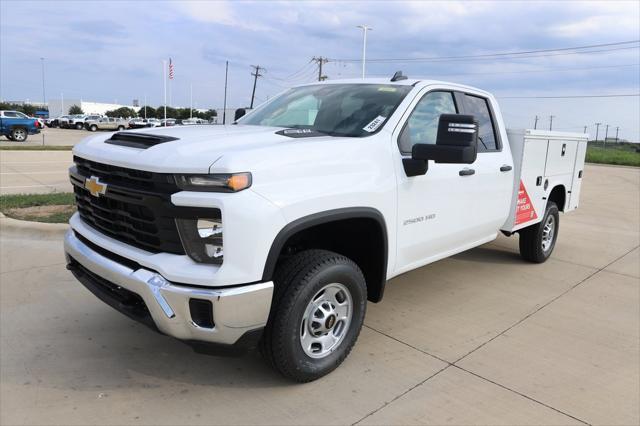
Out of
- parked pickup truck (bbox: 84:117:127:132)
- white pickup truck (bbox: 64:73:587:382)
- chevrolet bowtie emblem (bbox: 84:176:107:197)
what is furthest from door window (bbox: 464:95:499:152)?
parked pickup truck (bbox: 84:117:127:132)

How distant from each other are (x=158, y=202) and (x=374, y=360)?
187cm

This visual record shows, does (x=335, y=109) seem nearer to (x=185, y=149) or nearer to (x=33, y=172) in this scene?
(x=185, y=149)

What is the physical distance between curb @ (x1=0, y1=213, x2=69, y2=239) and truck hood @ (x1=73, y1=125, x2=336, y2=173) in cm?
342

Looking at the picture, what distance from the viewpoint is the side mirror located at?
10.3ft

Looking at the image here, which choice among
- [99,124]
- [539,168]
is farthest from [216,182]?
[99,124]

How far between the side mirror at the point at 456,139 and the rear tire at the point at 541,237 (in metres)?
3.11

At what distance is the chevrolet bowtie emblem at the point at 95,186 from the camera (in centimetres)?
296

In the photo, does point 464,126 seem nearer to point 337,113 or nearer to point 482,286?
point 337,113

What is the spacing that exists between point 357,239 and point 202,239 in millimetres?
1261

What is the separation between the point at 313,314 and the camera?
3068mm

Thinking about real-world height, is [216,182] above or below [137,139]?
below

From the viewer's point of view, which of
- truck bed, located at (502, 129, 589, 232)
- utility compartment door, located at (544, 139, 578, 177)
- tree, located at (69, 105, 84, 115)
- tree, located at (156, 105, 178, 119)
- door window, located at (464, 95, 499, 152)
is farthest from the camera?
tree, located at (69, 105, 84, 115)

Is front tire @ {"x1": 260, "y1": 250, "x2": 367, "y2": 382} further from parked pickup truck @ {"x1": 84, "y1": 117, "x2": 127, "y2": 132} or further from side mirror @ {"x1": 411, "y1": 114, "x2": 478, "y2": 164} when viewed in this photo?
Result: parked pickup truck @ {"x1": 84, "y1": 117, "x2": 127, "y2": 132}

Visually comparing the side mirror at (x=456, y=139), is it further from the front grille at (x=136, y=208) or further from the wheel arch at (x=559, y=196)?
the wheel arch at (x=559, y=196)
